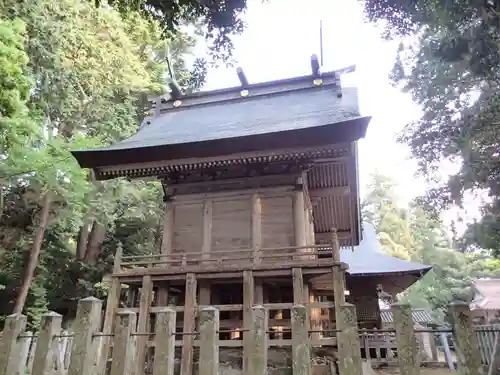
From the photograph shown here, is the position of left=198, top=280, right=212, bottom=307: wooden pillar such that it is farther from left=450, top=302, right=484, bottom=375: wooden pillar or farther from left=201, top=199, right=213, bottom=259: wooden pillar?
left=450, top=302, right=484, bottom=375: wooden pillar

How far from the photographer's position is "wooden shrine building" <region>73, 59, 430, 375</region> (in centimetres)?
803

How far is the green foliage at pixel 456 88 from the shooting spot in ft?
20.5

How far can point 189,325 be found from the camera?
25.9ft

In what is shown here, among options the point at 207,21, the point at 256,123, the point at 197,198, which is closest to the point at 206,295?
the point at 197,198

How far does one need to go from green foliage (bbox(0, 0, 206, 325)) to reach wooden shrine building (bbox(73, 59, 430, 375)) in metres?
2.10

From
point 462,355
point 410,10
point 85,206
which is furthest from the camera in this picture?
point 85,206

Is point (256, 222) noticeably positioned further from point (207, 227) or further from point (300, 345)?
point (300, 345)

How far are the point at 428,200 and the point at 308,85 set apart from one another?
6.56 meters

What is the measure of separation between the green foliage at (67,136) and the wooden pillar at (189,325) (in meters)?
4.91

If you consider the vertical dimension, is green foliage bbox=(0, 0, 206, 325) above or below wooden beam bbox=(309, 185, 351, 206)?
above

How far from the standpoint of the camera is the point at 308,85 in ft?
42.3

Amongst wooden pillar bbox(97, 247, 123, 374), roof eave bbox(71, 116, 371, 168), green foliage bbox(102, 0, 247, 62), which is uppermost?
green foliage bbox(102, 0, 247, 62)

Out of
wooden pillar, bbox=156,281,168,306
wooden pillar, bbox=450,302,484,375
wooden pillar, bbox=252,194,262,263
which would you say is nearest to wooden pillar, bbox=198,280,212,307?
wooden pillar, bbox=156,281,168,306

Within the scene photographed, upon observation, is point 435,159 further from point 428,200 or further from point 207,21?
point 207,21
